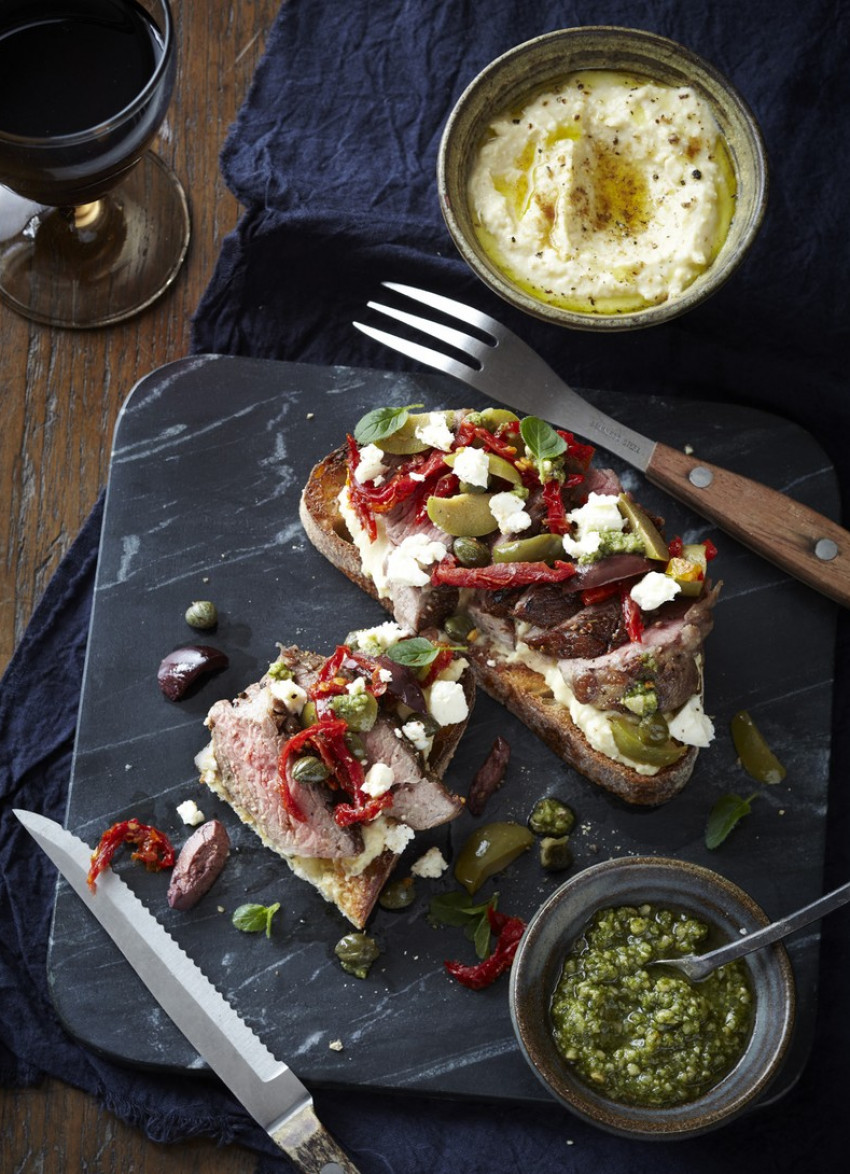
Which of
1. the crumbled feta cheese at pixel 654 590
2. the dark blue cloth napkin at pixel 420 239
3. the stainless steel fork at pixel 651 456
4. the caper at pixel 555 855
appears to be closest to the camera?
the crumbled feta cheese at pixel 654 590

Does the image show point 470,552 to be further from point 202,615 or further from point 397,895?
point 397,895

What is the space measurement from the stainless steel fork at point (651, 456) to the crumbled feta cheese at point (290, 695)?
1.47 meters

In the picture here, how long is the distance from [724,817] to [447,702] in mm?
1238

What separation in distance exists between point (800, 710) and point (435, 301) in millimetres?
2227

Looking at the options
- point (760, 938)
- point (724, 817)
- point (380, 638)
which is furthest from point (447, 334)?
point (760, 938)

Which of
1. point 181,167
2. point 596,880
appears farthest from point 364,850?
point 181,167

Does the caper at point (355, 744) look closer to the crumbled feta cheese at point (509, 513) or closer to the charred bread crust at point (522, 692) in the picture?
the charred bread crust at point (522, 692)

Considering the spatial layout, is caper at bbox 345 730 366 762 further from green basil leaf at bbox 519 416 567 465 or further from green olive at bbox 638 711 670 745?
green basil leaf at bbox 519 416 567 465

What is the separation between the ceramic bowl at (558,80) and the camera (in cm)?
500

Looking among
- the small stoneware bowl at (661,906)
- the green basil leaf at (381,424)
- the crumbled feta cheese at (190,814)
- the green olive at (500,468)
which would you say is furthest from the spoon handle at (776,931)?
the green basil leaf at (381,424)

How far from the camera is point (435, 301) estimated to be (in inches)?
213

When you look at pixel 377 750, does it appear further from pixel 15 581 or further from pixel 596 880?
pixel 15 581

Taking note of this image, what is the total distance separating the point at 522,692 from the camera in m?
5.14

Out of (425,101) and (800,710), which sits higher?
(425,101)
